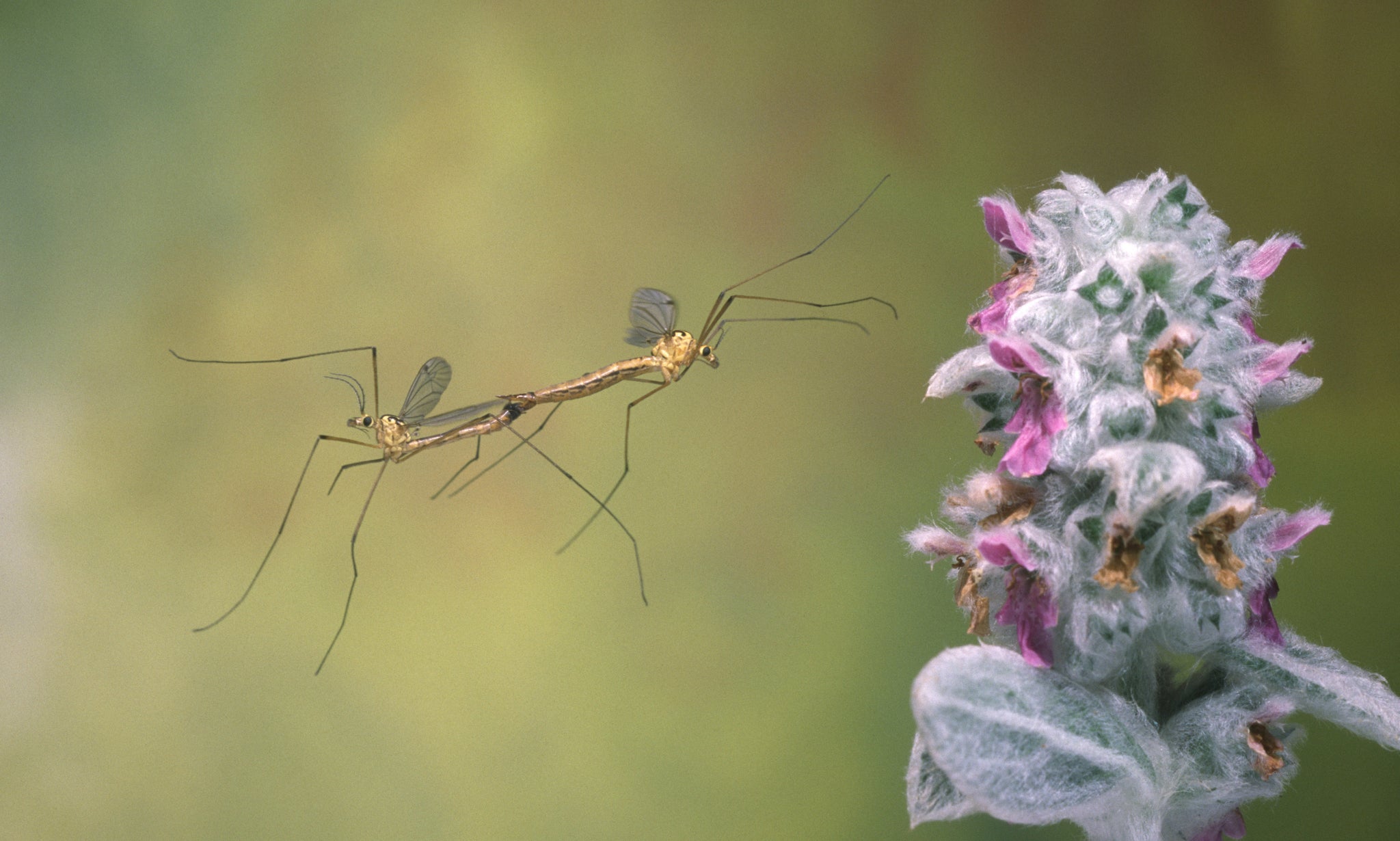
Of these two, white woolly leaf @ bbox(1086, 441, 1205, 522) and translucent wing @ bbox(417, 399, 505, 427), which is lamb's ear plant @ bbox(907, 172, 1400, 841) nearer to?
white woolly leaf @ bbox(1086, 441, 1205, 522)

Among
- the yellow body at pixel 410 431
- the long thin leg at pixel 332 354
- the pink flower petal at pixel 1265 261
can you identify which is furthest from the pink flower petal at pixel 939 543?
the long thin leg at pixel 332 354

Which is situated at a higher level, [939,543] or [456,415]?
[456,415]

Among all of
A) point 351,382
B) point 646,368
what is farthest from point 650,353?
point 351,382

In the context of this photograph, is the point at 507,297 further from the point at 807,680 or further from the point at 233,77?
the point at 807,680

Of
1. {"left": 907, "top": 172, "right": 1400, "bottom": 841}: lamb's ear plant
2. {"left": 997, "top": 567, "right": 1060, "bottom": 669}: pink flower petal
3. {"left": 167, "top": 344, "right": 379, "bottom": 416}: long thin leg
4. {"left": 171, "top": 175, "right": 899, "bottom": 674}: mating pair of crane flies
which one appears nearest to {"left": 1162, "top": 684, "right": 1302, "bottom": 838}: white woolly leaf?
{"left": 907, "top": 172, "right": 1400, "bottom": 841}: lamb's ear plant

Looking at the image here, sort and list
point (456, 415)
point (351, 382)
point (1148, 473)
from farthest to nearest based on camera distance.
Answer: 1. point (351, 382)
2. point (456, 415)
3. point (1148, 473)

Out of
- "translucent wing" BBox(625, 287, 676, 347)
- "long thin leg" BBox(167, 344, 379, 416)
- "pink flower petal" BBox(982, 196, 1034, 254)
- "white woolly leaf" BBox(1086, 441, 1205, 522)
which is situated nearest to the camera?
"white woolly leaf" BBox(1086, 441, 1205, 522)

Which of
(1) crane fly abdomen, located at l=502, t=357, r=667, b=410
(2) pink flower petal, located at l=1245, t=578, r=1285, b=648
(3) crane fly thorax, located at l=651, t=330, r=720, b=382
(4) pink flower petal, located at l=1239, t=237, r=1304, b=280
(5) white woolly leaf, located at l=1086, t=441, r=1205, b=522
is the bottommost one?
(2) pink flower petal, located at l=1245, t=578, r=1285, b=648

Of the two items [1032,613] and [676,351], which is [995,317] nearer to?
[1032,613]
